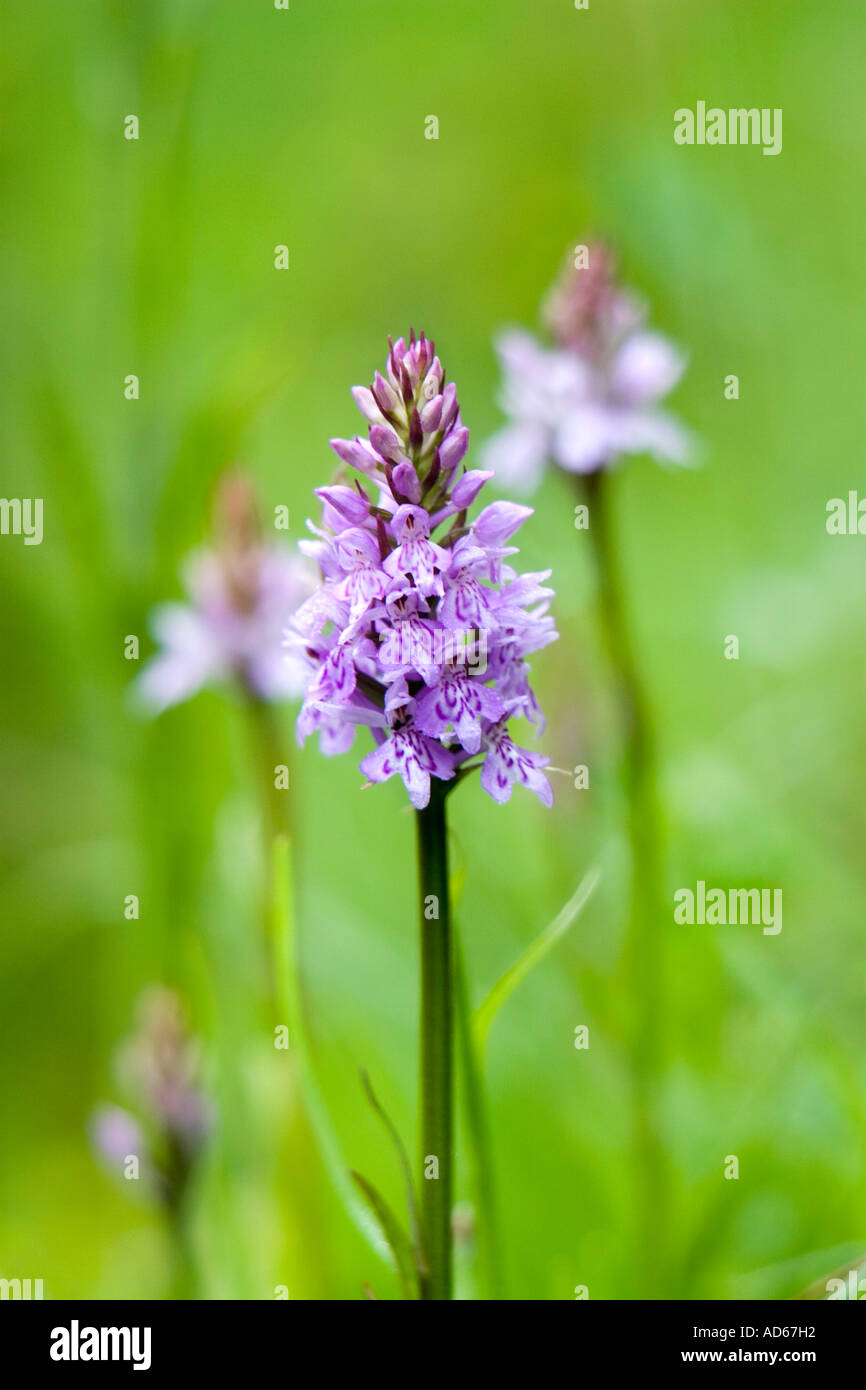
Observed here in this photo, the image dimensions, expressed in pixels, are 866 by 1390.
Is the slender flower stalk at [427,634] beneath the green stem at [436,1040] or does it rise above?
above

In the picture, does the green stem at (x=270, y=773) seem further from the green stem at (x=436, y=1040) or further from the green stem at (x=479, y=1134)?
the green stem at (x=436, y=1040)

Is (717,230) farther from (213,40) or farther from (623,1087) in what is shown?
(213,40)

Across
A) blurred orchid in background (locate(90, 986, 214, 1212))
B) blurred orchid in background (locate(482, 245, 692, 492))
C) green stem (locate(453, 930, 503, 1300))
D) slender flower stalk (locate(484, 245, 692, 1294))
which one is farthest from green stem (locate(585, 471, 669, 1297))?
blurred orchid in background (locate(90, 986, 214, 1212))

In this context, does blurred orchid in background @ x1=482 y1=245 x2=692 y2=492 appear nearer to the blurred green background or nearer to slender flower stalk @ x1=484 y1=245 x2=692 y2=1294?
slender flower stalk @ x1=484 y1=245 x2=692 y2=1294

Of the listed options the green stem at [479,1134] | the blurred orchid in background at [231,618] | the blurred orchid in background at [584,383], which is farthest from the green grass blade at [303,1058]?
the blurred orchid in background at [584,383]

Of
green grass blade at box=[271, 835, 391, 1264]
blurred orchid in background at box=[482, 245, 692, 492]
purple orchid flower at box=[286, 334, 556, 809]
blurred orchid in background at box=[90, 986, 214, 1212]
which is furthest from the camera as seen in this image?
blurred orchid in background at box=[482, 245, 692, 492]

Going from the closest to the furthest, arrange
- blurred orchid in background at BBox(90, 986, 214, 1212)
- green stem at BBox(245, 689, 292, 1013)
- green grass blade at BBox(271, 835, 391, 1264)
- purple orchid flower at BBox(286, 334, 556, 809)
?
purple orchid flower at BBox(286, 334, 556, 809) < green grass blade at BBox(271, 835, 391, 1264) < blurred orchid in background at BBox(90, 986, 214, 1212) < green stem at BBox(245, 689, 292, 1013)

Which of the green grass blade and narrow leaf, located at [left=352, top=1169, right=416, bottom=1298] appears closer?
narrow leaf, located at [left=352, top=1169, right=416, bottom=1298]

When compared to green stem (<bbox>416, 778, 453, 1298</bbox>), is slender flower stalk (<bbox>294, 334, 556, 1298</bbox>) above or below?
above
